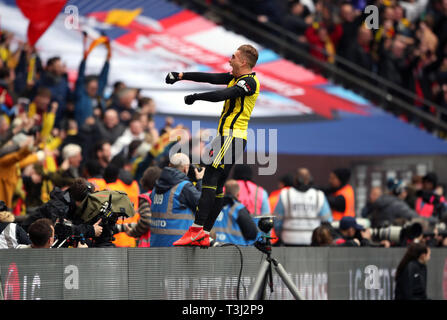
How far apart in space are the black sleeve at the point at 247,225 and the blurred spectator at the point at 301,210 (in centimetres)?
196

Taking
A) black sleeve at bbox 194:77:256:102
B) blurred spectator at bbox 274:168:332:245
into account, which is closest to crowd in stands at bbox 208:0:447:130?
blurred spectator at bbox 274:168:332:245

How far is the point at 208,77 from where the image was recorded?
7852mm

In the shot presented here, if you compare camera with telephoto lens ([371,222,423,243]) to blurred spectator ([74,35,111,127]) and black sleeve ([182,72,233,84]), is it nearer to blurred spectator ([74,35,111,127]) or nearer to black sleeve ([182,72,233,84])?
black sleeve ([182,72,233,84])

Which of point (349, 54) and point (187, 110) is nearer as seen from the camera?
point (187, 110)

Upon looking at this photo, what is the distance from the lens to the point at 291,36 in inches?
782

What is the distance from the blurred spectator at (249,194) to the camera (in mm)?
10969

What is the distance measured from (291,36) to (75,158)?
376 inches

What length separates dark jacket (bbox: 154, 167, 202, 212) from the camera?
8375 millimetres

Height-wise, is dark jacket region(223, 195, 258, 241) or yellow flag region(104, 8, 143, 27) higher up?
yellow flag region(104, 8, 143, 27)

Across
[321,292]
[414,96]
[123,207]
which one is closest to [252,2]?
[414,96]

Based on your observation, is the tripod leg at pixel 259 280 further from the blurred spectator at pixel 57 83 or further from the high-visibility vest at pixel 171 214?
the blurred spectator at pixel 57 83

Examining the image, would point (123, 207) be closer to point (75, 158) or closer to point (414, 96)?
point (75, 158)

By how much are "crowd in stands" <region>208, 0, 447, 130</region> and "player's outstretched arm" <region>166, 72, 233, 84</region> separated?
1200 centimetres

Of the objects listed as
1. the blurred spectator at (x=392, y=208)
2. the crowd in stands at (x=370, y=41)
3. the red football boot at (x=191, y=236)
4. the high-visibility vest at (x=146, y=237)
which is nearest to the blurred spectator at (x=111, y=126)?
the high-visibility vest at (x=146, y=237)
